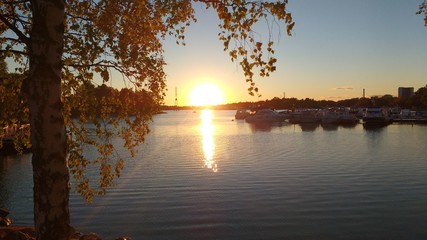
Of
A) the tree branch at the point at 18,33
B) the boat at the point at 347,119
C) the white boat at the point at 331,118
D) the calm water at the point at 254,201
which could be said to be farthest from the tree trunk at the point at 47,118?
the white boat at the point at 331,118

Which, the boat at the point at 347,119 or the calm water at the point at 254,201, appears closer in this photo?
the calm water at the point at 254,201

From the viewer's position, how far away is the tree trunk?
6055 mm

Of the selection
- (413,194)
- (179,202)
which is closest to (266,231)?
(179,202)

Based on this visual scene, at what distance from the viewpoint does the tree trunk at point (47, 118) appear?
19.9 ft

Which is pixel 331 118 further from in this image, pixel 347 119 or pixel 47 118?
pixel 47 118

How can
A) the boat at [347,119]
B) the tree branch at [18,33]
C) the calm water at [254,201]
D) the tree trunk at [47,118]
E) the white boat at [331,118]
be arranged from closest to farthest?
the tree trunk at [47,118]
the tree branch at [18,33]
the calm water at [254,201]
the boat at [347,119]
the white boat at [331,118]

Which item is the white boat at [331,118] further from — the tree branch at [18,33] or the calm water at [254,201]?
the tree branch at [18,33]

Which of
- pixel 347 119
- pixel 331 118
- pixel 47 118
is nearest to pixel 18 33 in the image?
pixel 47 118

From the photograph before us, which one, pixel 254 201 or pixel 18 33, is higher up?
pixel 18 33

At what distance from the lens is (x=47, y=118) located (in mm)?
6074

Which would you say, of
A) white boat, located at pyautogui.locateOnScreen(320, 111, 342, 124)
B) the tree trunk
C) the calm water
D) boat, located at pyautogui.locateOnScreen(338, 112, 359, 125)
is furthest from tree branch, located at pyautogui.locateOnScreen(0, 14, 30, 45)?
white boat, located at pyautogui.locateOnScreen(320, 111, 342, 124)

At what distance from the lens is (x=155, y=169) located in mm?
34000

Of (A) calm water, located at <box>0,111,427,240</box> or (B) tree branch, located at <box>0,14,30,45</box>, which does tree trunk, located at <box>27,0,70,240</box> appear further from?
(A) calm water, located at <box>0,111,427,240</box>

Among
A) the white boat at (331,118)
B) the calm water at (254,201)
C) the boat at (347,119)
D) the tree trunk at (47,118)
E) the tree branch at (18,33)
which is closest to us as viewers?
the tree trunk at (47,118)
